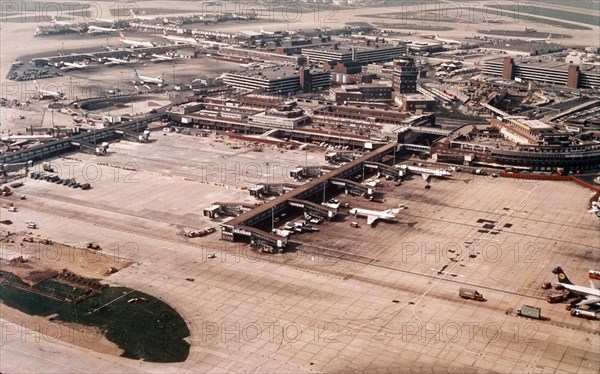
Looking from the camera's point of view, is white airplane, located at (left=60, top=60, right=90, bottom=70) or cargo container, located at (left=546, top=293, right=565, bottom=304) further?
white airplane, located at (left=60, top=60, right=90, bottom=70)

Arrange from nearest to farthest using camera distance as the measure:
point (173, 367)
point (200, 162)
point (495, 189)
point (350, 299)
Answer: point (173, 367)
point (350, 299)
point (495, 189)
point (200, 162)

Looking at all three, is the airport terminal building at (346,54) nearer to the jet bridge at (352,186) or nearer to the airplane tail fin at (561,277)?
the jet bridge at (352,186)

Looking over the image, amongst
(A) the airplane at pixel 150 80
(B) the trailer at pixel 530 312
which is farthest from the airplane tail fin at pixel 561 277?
(A) the airplane at pixel 150 80

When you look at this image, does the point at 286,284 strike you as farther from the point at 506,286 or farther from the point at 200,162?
the point at 200,162

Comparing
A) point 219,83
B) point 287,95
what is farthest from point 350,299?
point 219,83

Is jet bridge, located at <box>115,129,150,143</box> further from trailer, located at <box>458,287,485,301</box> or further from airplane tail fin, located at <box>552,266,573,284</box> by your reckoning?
airplane tail fin, located at <box>552,266,573,284</box>

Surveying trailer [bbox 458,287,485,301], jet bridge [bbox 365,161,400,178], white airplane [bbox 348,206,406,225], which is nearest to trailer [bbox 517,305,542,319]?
trailer [bbox 458,287,485,301]
